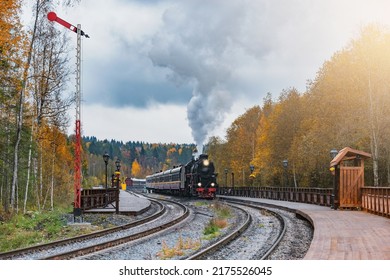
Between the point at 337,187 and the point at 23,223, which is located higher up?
the point at 337,187

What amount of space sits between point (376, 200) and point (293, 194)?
17587 millimetres

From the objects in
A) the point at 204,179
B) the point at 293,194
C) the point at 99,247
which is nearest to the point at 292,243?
the point at 99,247

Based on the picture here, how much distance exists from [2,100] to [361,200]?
664 inches

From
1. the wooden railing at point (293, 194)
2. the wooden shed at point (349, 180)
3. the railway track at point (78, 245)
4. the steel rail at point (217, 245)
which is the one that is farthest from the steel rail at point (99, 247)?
the wooden railing at point (293, 194)

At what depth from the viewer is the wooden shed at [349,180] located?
69.5ft

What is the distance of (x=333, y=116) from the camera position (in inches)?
1339

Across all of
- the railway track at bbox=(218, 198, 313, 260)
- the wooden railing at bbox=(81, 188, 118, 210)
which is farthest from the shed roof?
the wooden railing at bbox=(81, 188, 118, 210)

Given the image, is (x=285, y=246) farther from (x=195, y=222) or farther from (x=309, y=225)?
(x=195, y=222)

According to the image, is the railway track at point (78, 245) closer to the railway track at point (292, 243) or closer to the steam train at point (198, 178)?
the railway track at point (292, 243)

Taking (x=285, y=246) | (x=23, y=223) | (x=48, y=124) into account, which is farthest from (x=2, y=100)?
(x=285, y=246)

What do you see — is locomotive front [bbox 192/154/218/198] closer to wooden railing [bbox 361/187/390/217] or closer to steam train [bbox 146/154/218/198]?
steam train [bbox 146/154/218/198]
